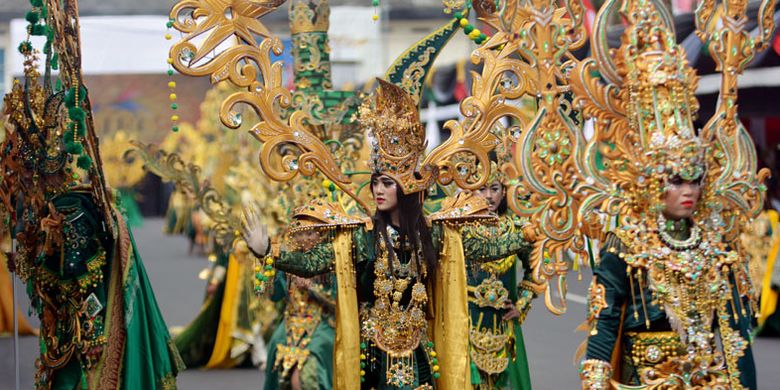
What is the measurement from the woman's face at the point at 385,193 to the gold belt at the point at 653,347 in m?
1.25

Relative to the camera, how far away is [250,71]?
5.29m

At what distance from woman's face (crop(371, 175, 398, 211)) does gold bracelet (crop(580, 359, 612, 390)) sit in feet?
4.09

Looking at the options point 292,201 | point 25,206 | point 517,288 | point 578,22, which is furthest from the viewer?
point 292,201

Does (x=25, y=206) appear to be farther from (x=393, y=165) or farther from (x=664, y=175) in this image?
(x=664, y=175)

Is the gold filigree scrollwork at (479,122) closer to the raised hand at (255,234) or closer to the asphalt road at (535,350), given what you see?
the raised hand at (255,234)

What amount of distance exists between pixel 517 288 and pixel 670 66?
7.90 ft

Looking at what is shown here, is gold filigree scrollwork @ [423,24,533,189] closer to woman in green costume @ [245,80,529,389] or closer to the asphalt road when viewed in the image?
woman in green costume @ [245,80,529,389]

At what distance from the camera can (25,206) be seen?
5867 millimetres

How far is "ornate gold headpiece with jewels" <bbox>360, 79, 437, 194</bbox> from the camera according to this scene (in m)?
5.29

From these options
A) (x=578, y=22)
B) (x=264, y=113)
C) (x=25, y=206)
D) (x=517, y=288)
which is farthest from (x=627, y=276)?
(x=25, y=206)

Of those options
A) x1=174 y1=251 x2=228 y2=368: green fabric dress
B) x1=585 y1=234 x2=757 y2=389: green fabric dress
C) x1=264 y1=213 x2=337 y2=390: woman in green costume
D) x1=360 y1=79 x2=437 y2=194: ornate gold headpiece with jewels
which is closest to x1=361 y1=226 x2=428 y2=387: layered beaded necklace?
x1=360 y1=79 x2=437 y2=194: ornate gold headpiece with jewels

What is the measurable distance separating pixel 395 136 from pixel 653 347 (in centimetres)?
147

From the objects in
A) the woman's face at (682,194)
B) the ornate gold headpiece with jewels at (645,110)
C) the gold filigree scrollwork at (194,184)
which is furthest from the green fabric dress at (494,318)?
the gold filigree scrollwork at (194,184)

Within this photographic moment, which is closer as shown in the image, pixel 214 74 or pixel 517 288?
pixel 214 74
